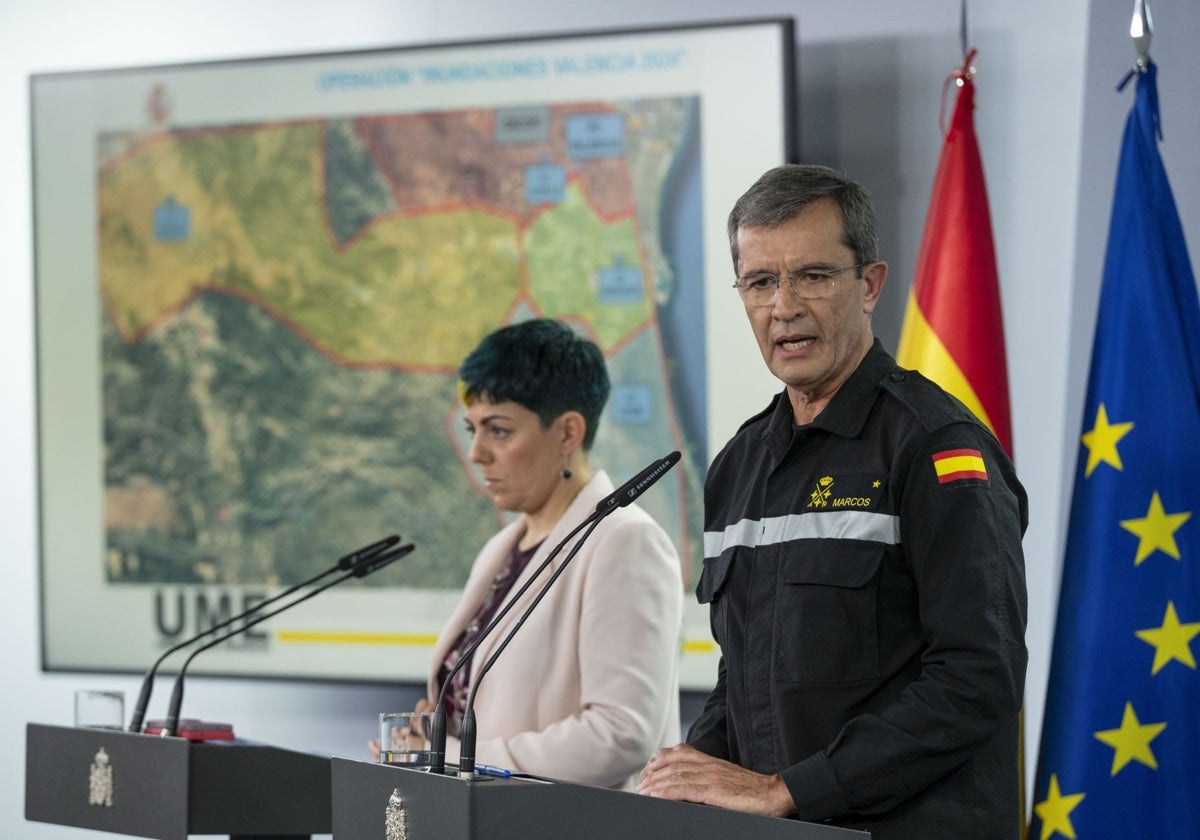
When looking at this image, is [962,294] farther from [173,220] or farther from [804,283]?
[173,220]

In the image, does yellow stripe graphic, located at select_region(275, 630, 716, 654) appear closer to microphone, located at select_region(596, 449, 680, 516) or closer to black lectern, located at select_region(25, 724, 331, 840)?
black lectern, located at select_region(25, 724, 331, 840)

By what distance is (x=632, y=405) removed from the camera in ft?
11.2

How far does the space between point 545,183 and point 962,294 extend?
3.50 ft

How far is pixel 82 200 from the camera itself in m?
3.82

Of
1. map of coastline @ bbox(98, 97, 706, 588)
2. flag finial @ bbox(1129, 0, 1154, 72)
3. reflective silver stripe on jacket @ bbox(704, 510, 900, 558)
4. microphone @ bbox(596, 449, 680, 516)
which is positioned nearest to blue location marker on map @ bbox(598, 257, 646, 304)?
map of coastline @ bbox(98, 97, 706, 588)

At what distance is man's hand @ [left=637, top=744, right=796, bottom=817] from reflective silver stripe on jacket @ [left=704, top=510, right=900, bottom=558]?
285 mm

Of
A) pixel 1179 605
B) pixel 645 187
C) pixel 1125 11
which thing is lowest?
pixel 1179 605

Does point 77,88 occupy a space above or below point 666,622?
above

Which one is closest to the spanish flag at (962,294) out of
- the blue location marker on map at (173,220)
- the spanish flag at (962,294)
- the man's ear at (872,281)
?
the spanish flag at (962,294)

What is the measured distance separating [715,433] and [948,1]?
43.9 inches

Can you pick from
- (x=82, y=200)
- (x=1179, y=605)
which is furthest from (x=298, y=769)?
(x=82, y=200)

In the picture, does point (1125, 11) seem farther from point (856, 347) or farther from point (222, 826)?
point (222, 826)

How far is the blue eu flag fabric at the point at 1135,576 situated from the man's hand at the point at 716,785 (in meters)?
1.25

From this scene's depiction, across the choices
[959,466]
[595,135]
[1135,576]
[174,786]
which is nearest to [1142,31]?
[1135,576]
